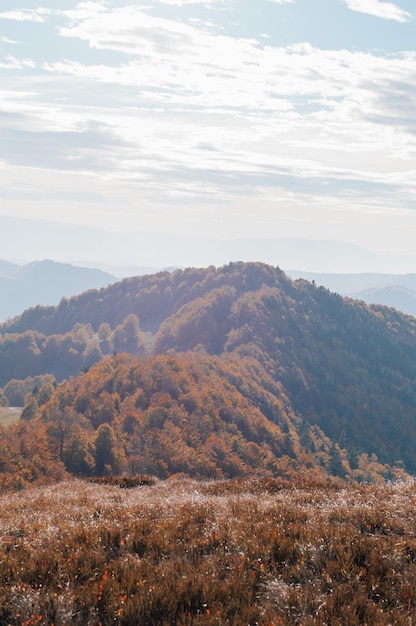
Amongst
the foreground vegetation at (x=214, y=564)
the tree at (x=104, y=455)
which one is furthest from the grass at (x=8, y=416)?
the foreground vegetation at (x=214, y=564)

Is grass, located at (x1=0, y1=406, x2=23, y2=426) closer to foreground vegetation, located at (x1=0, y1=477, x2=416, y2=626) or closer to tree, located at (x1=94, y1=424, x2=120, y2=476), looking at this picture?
tree, located at (x1=94, y1=424, x2=120, y2=476)

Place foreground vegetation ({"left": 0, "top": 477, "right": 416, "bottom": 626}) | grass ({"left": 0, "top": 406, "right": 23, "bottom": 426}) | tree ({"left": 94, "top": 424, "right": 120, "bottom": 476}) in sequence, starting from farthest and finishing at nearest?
grass ({"left": 0, "top": 406, "right": 23, "bottom": 426}) → tree ({"left": 94, "top": 424, "right": 120, "bottom": 476}) → foreground vegetation ({"left": 0, "top": 477, "right": 416, "bottom": 626})

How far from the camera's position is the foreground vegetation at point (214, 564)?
275 inches

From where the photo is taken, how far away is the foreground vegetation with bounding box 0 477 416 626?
6992mm

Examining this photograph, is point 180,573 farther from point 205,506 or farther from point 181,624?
point 205,506

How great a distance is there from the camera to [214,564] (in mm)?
8461

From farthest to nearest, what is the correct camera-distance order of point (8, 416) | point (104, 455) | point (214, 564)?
point (8, 416)
point (104, 455)
point (214, 564)

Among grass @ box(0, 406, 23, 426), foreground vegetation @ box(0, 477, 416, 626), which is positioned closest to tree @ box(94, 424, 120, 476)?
grass @ box(0, 406, 23, 426)

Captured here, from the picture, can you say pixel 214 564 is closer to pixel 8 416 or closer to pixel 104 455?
pixel 104 455

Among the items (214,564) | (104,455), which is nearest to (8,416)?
(104,455)

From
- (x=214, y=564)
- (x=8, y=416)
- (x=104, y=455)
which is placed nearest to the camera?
(x=214, y=564)

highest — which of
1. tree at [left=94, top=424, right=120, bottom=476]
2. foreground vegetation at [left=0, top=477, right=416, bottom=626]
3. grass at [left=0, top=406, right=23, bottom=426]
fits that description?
foreground vegetation at [left=0, top=477, right=416, bottom=626]

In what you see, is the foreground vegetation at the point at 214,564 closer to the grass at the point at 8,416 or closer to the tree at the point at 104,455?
the tree at the point at 104,455

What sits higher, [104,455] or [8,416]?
[104,455]
